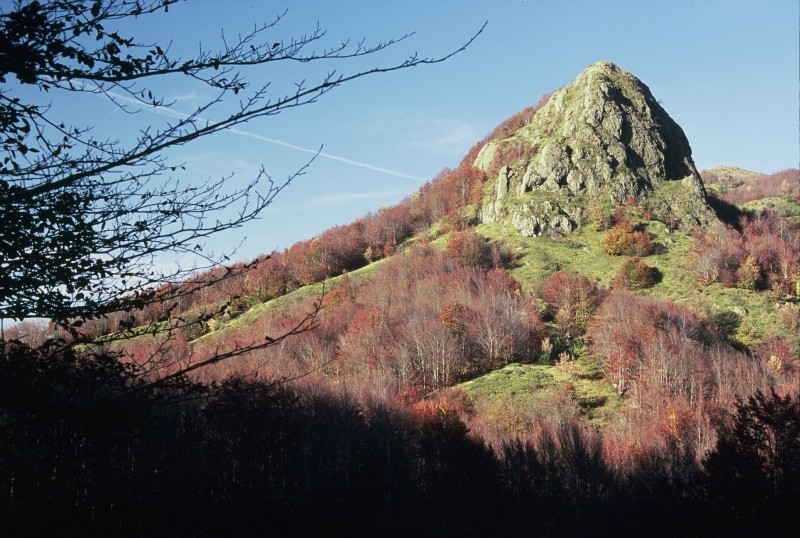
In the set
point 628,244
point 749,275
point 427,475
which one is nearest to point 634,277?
point 628,244

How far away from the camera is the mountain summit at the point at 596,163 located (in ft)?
225

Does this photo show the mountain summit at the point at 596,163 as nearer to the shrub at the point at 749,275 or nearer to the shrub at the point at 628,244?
the shrub at the point at 628,244

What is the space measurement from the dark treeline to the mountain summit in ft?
136

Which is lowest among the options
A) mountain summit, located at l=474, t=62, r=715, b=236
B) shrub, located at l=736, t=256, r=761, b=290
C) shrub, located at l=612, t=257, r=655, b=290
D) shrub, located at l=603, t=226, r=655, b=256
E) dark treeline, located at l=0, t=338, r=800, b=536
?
dark treeline, located at l=0, t=338, r=800, b=536

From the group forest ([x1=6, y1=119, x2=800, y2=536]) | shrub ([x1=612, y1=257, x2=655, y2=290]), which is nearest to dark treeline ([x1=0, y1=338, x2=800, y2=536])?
forest ([x1=6, y1=119, x2=800, y2=536])

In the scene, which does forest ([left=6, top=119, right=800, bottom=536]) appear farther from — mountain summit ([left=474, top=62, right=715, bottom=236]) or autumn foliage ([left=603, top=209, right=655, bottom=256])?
mountain summit ([left=474, top=62, right=715, bottom=236])

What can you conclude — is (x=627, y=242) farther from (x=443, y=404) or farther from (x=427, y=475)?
(x=427, y=475)

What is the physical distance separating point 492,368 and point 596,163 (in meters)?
36.5

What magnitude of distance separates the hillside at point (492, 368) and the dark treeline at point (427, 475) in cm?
14

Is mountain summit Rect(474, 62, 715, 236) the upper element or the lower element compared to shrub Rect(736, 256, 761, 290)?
upper

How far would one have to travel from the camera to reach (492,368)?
160 ft

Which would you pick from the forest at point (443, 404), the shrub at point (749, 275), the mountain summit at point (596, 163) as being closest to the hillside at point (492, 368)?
the forest at point (443, 404)

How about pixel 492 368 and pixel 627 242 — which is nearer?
pixel 492 368

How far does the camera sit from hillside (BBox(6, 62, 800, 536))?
5.67 metres
